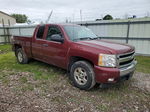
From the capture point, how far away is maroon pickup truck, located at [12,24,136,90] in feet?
10.0

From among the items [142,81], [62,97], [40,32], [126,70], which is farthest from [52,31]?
[142,81]

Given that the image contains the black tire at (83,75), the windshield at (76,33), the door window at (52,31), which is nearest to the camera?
the black tire at (83,75)

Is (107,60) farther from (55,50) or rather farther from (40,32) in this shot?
(40,32)

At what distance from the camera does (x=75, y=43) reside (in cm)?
366

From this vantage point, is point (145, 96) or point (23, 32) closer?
point (145, 96)

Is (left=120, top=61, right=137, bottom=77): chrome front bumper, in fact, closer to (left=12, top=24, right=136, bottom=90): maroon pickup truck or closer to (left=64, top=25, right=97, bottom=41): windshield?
(left=12, top=24, right=136, bottom=90): maroon pickup truck

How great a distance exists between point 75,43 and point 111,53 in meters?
1.11

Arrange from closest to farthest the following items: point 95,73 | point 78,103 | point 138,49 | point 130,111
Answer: point 130,111
point 78,103
point 95,73
point 138,49

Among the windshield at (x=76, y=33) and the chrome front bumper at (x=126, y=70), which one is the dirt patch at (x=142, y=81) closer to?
the chrome front bumper at (x=126, y=70)

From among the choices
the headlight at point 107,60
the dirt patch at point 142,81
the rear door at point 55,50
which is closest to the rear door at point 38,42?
the rear door at point 55,50

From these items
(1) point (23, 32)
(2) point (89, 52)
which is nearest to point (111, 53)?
(2) point (89, 52)

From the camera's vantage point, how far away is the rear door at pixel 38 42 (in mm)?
4751

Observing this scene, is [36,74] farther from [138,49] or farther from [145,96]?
[138,49]

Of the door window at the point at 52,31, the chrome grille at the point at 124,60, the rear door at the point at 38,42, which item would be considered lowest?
the chrome grille at the point at 124,60
